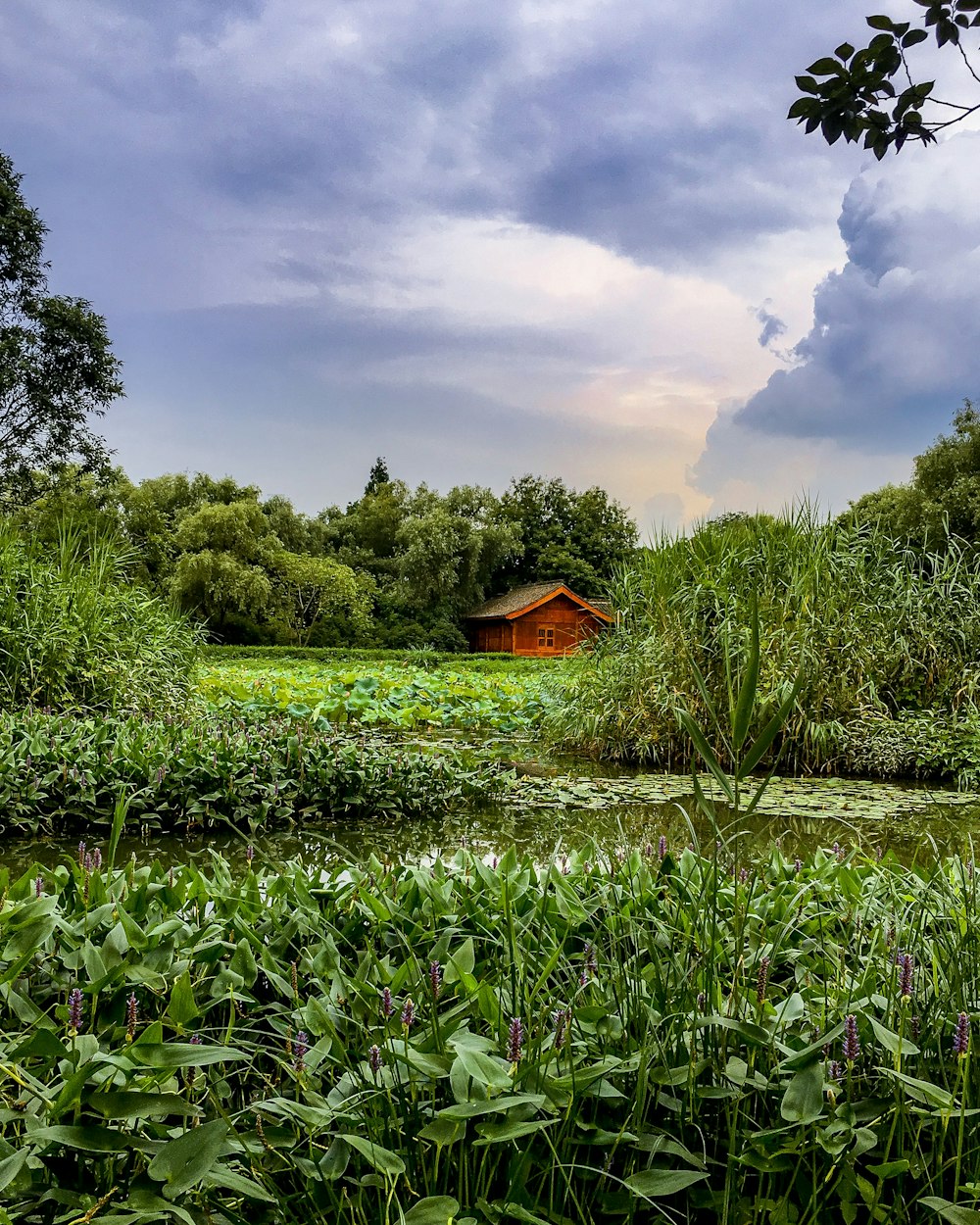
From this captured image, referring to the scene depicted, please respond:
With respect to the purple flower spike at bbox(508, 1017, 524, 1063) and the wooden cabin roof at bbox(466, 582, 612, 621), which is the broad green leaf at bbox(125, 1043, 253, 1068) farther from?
the wooden cabin roof at bbox(466, 582, 612, 621)

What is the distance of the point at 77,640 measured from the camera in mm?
7051

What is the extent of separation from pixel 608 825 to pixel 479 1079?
3615mm

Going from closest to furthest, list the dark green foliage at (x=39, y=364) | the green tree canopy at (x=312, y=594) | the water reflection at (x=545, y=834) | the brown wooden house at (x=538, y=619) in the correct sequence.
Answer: the water reflection at (x=545, y=834), the dark green foliage at (x=39, y=364), the green tree canopy at (x=312, y=594), the brown wooden house at (x=538, y=619)

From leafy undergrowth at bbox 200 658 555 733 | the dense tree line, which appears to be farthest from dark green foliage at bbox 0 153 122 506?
leafy undergrowth at bbox 200 658 555 733

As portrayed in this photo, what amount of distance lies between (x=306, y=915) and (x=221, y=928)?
191mm

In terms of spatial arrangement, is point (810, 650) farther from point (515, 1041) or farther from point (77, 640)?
point (515, 1041)

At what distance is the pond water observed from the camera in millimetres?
4684

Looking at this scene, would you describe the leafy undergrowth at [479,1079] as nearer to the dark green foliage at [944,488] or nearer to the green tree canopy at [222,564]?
the green tree canopy at [222,564]

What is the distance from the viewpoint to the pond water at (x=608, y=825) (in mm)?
Answer: 4684

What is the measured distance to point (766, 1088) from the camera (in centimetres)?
140

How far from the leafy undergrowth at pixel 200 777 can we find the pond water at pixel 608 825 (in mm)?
150

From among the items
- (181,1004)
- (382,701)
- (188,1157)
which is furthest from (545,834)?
(382,701)

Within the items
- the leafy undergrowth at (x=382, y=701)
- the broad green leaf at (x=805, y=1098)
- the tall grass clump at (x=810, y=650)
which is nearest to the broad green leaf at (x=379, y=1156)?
the broad green leaf at (x=805, y=1098)

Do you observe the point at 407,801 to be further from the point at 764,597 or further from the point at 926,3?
the point at 926,3
